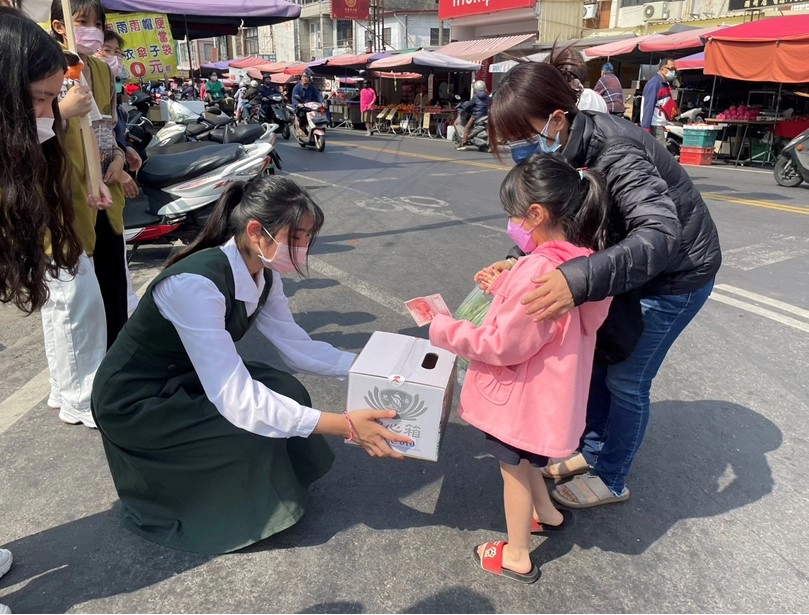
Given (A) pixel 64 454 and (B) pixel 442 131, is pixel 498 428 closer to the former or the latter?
(A) pixel 64 454

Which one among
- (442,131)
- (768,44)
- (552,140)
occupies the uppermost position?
(768,44)

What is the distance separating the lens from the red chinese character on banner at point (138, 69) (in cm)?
846

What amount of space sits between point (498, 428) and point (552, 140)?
974mm

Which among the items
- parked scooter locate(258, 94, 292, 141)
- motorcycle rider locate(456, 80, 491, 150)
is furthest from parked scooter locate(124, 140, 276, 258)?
motorcycle rider locate(456, 80, 491, 150)

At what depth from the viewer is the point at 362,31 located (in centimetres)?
3891

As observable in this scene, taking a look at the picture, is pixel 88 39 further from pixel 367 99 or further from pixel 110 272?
pixel 367 99

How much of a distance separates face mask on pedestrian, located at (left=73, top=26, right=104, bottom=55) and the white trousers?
1.03 meters

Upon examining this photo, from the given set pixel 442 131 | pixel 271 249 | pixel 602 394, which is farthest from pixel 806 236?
pixel 442 131

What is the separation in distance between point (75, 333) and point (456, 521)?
1881 mm

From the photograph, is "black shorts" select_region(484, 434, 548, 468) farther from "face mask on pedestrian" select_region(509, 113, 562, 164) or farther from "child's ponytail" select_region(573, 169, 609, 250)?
"face mask on pedestrian" select_region(509, 113, 562, 164)

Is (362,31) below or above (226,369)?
above

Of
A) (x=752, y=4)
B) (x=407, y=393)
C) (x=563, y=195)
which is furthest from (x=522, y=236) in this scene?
(x=752, y=4)

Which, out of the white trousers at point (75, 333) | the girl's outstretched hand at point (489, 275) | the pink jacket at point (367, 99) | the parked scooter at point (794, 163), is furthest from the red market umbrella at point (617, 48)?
the white trousers at point (75, 333)

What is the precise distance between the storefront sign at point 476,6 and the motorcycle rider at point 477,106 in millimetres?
8505
